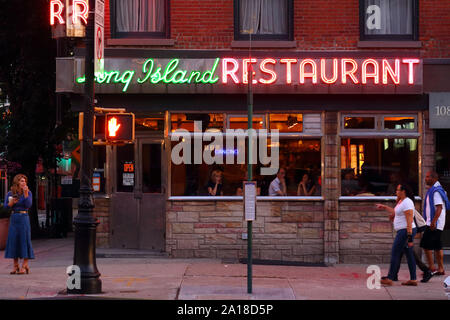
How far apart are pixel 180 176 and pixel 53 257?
3458mm

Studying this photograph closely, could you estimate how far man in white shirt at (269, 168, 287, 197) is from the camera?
14.1 meters

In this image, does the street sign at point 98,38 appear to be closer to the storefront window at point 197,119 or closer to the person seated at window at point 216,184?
the storefront window at point 197,119

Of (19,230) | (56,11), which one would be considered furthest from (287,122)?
(19,230)

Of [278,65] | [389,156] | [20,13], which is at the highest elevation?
[20,13]

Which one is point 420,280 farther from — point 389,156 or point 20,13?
point 20,13

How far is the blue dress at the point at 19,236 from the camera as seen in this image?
1220 centimetres

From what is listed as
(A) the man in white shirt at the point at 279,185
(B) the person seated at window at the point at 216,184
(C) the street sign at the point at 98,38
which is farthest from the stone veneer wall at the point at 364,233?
(C) the street sign at the point at 98,38

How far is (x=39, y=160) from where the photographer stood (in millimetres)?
20000

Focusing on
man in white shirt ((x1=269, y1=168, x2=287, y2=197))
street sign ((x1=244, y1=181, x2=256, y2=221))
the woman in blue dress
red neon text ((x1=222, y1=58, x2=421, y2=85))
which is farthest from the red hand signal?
man in white shirt ((x1=269, y1=168, x2=287, y2=197))

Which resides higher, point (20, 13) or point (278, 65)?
point (20, 13)

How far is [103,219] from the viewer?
1428 centimetres

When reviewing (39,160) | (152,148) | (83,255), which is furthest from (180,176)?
(39,160)

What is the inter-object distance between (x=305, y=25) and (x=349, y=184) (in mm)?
3594

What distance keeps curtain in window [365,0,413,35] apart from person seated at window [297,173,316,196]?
349 cm
